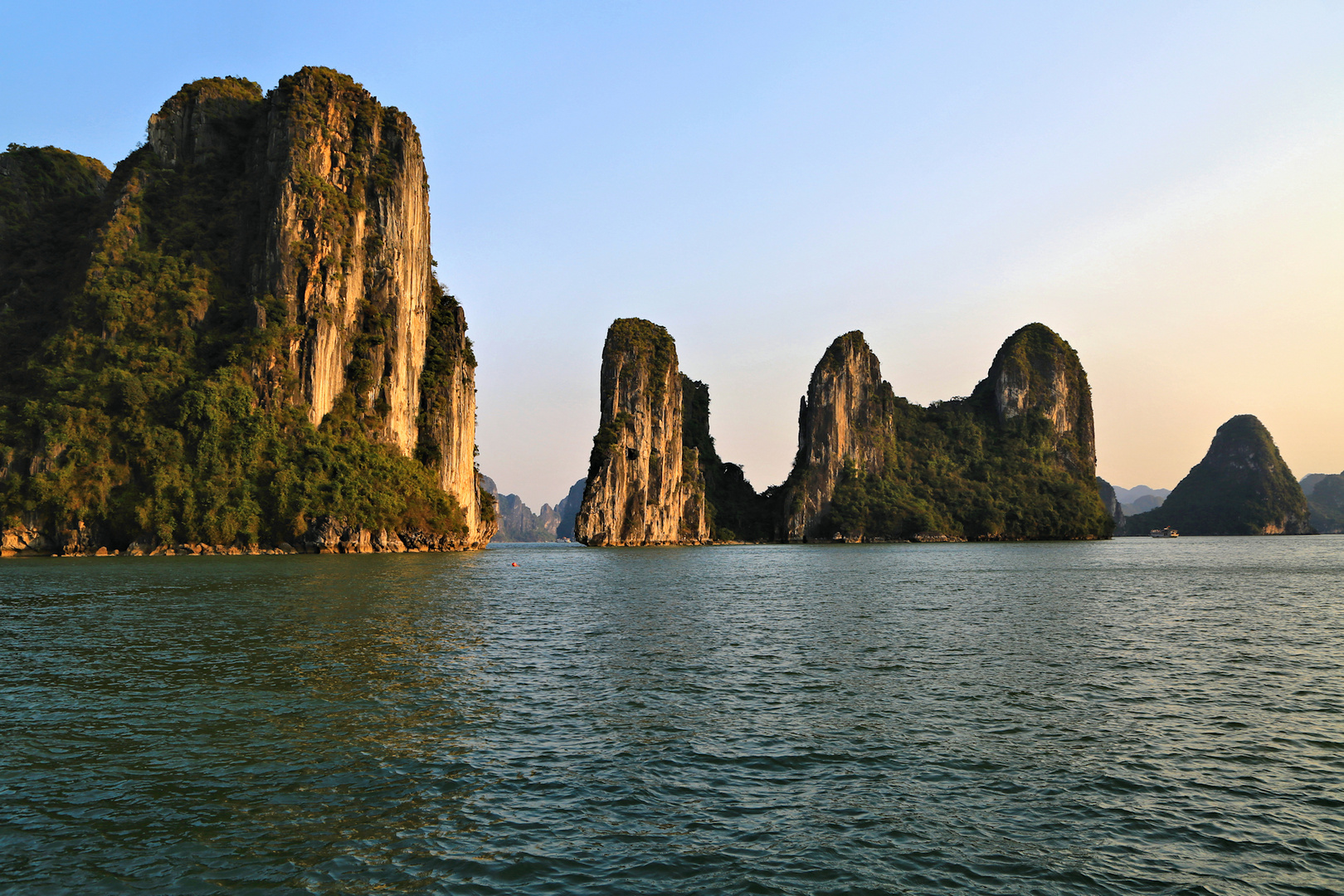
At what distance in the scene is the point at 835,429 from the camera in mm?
179000

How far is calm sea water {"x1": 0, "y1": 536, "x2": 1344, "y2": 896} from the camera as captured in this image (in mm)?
8344

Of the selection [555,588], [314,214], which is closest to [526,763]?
[555,588]

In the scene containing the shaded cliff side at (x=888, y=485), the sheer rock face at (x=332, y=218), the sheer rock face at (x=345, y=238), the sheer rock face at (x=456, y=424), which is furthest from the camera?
the shaded cliff side at (x=888, y=485)

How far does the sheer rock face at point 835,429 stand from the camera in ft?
571

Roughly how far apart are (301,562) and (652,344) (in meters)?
103

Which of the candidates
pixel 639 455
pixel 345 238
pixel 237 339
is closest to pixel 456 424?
pixel 345 238

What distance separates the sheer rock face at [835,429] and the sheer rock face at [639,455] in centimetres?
2548

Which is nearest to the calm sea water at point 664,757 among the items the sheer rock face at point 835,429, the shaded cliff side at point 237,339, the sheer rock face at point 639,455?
the shaded cliff side at point 237,339

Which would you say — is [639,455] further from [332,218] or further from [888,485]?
[332,218]

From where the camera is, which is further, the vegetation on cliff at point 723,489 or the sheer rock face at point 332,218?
the vegetation on cliff at point 723,489

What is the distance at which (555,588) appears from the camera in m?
47.6

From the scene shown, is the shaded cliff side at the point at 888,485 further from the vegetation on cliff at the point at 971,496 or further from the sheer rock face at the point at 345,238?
the sheer rock face at the point at 345,238

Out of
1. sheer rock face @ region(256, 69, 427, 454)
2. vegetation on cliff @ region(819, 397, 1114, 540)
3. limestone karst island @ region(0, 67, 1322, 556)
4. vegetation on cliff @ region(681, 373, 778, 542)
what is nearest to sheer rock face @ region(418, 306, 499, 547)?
limestone karst island @ region(0, 67, 1322, 556)

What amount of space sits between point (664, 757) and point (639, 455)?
13836cm
